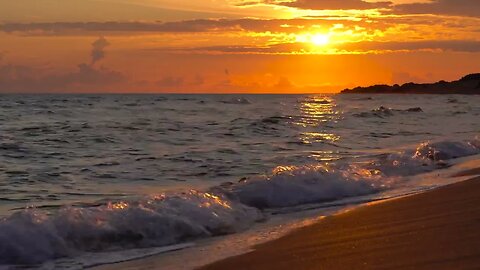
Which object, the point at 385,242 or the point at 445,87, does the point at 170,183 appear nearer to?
the point at 385,242

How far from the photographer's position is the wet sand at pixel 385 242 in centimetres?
471

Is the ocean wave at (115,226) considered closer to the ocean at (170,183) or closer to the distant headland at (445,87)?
the ocean at (170,183)

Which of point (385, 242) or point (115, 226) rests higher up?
point (115, 226)

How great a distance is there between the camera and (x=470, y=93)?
131m

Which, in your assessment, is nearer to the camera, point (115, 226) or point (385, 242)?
point (385, 242)

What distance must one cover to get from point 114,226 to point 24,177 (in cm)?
531

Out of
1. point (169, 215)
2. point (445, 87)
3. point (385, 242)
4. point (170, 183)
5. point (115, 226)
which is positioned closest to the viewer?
point (385, 242)

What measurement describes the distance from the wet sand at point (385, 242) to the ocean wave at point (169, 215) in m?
1.27

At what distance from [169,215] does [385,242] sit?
2.79 metres

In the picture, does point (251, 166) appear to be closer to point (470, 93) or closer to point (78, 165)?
point (78, 165)

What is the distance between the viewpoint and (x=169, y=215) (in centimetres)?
723

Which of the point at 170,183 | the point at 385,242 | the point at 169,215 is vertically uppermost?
the point at 170,183

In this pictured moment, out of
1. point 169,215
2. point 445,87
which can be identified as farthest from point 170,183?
point 445,87

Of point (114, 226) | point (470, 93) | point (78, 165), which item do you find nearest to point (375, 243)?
→ point (114, 226)
